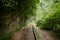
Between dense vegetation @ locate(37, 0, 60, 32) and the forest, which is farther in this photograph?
dense vegetation @ locate(37, 0, 60, 32)

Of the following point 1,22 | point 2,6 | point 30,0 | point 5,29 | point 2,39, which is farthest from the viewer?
point 30,0

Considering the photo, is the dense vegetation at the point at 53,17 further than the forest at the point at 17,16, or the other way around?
the dense vegetation at the point at 53,17

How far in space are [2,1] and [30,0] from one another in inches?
354

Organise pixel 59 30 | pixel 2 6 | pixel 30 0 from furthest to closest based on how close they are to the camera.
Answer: pixel 30 0
pixel 59 30
pixel 2 6

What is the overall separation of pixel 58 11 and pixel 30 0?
229 inches

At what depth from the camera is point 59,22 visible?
14125 mm

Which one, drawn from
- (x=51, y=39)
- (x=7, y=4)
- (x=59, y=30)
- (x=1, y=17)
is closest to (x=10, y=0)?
(x=7, y=4)

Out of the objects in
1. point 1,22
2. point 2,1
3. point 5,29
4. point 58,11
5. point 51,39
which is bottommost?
point 51,39

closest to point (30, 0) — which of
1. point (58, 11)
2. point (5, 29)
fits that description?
point (58, 11)

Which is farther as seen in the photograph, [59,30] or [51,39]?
[59,30]

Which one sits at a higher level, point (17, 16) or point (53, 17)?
point (17, 16)

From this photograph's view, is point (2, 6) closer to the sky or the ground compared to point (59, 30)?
closer to the sky

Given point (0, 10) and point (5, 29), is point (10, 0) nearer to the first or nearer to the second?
point (0, 10)

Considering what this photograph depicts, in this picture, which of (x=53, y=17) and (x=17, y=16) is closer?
→ (x=53, y=17)
